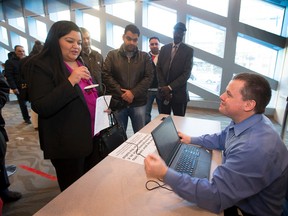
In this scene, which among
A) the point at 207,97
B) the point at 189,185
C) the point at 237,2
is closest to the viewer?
the point at 189,185

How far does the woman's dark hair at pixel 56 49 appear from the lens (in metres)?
1.15

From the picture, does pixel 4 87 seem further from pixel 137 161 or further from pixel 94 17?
pixel 94 17

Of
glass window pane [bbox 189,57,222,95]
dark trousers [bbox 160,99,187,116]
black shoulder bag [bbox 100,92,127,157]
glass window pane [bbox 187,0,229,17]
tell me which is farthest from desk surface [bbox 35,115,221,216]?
glass window pane [bbox 187,0,229,17]

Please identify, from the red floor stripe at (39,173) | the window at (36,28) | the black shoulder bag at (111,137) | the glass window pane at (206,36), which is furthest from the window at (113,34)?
the black shoulder bag at (111,137)

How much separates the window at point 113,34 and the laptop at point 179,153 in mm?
5243

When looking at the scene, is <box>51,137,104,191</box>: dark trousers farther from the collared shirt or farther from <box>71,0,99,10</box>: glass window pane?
<box>71,0,99,10</box>: glass window pane

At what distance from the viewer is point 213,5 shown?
4789 millimetres

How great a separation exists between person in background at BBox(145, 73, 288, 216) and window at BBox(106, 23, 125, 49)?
5517 mm

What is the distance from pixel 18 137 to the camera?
11.4ft

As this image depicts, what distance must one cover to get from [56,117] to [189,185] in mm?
863

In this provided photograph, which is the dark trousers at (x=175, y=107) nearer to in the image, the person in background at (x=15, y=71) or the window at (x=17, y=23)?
the person in background at (x=15, y=71)

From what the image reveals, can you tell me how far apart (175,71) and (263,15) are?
339cm

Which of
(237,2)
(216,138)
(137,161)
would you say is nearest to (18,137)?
(137,161)

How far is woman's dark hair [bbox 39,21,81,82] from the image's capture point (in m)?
1.15
